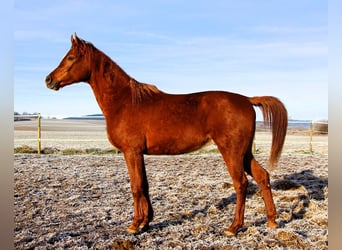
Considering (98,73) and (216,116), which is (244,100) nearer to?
(216,116)

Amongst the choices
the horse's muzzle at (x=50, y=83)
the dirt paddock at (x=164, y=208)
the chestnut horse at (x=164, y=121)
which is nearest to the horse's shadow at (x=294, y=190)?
the dirt paddock at (x=164, y=208)

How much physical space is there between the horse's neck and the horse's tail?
1561 millimetres

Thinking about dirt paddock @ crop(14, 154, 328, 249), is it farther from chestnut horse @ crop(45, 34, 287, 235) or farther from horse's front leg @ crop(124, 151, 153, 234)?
chestnut horse @ crop(45, 34, 287, 235)

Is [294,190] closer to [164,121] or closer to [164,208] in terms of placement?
[164,208]

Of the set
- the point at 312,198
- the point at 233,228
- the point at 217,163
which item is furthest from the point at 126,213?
the point at 217,163

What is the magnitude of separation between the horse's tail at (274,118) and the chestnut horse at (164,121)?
12mm

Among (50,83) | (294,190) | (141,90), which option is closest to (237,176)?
(141,90)

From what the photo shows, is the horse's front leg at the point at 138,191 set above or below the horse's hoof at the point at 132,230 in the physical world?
above

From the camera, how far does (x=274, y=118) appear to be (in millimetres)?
4312

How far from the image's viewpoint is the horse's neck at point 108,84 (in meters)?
4.26

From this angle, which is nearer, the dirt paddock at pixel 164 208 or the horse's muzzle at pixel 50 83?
the dirt paddock at pixel 164 208

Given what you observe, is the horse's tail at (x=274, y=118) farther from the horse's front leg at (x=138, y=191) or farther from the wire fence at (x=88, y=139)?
the wire fence at (x=88, y=139)

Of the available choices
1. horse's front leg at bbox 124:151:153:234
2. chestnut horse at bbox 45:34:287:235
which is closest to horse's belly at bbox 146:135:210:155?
chestnut horse at bbox 45:34:287:235

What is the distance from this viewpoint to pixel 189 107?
13.6 ft
